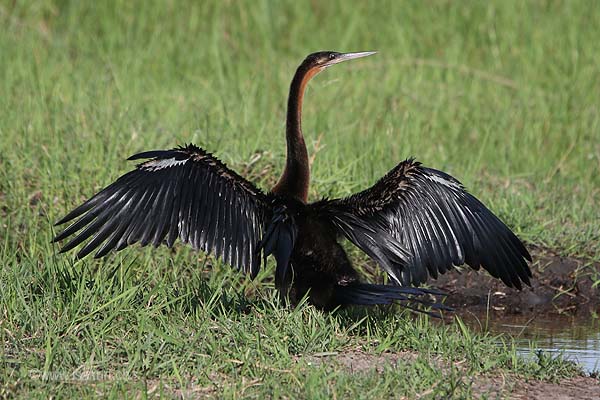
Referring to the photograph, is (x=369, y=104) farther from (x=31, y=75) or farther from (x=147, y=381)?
(x=147, y=381)

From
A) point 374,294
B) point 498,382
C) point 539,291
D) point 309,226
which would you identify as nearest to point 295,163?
point 309,226

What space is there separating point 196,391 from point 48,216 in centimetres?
250

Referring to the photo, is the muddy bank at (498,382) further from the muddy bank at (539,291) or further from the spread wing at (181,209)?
the muddy bank at (539,291)

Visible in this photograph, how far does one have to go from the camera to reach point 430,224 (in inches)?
197

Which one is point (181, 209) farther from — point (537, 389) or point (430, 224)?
point (537, 389)

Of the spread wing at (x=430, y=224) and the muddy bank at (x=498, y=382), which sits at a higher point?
the spread wing at (x=430, y=224)

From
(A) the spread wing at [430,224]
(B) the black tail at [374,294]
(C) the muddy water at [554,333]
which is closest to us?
(B) the black tail at [374,294]

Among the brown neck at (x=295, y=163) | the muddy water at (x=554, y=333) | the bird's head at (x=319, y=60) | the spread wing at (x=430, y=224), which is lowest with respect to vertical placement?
the muddy water at (x=554, y=333)

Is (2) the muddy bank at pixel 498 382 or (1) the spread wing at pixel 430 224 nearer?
(2) the muddy bank at pixel 498 382

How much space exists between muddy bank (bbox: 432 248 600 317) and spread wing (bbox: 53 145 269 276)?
6.26 ft

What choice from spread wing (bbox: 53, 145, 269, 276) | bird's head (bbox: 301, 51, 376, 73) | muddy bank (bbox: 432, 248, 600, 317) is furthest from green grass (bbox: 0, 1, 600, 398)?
bird's head (bbox: 301, 51, 376, 73)

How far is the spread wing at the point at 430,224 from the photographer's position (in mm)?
4953

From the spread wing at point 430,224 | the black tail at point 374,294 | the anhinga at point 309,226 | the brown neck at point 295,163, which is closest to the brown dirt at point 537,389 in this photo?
the black tail at point 374,294

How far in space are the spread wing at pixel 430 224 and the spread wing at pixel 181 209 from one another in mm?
423
